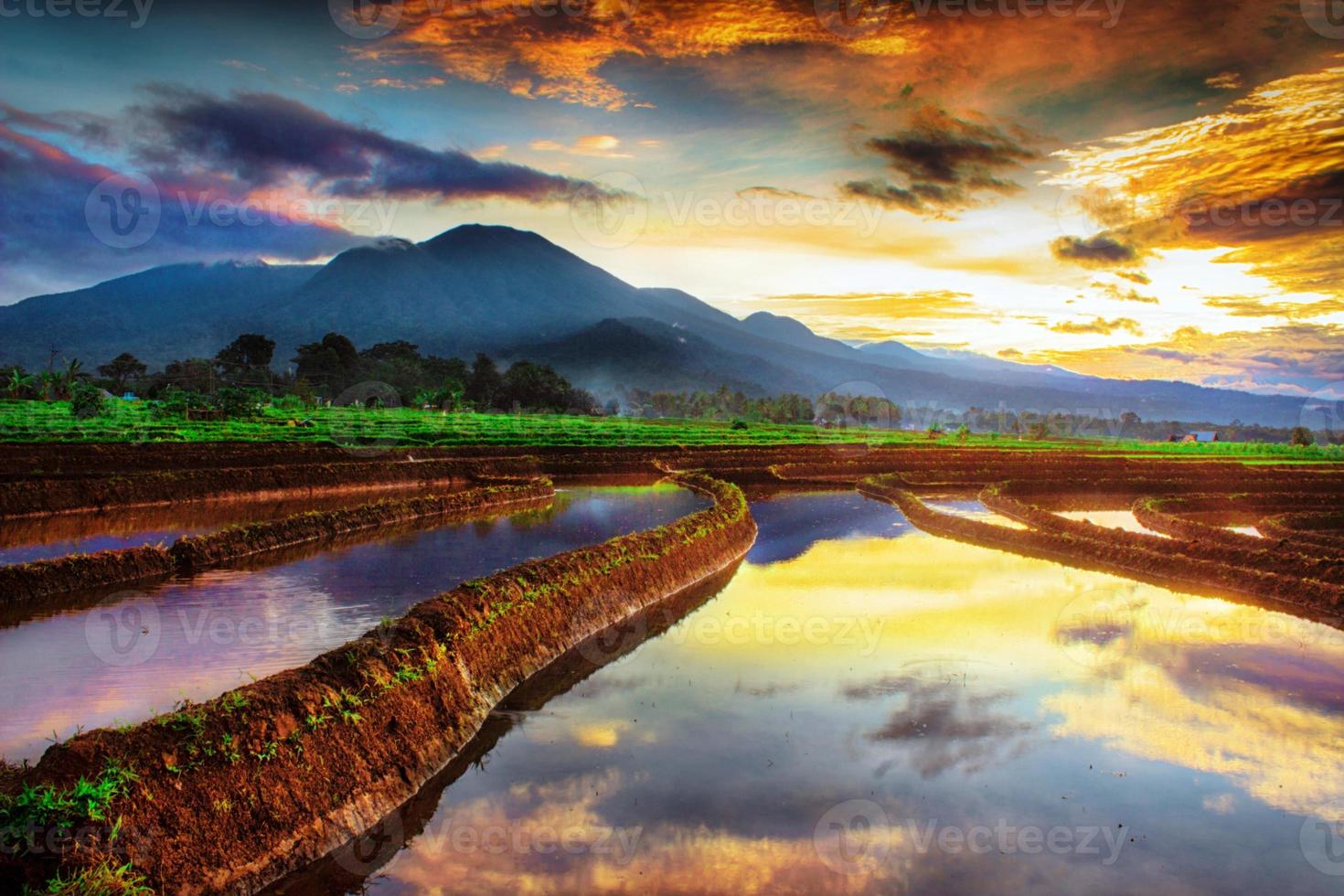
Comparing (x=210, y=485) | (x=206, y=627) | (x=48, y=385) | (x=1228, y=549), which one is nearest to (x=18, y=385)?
(x=48, y=385)

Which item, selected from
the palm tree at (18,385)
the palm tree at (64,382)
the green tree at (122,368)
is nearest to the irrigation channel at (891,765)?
the palm tree at (18,385)

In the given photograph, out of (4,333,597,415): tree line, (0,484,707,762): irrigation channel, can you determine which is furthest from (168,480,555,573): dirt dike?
(4,333,597,415): tree line

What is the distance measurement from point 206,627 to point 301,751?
18.8ft

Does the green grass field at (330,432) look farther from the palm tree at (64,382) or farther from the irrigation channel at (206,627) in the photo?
the irrigation channel at (206,627)

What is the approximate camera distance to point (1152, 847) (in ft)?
25.4

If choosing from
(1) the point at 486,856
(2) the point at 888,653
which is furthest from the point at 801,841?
(2) the point at 888,653

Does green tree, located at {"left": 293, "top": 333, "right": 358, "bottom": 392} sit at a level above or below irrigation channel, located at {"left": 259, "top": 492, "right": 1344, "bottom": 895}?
above

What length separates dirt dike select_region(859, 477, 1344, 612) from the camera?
18562mm

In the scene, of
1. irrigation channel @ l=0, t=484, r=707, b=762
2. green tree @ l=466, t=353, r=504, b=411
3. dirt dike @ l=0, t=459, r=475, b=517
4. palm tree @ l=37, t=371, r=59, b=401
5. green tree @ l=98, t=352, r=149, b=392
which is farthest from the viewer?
green tree @ l=466, t=353, r=504, b=411

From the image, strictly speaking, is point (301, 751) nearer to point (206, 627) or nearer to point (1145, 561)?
point (206, 627)

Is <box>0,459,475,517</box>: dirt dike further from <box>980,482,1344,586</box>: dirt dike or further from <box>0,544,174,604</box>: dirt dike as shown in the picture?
<box>980,482,1344,586</box>: dirt dike

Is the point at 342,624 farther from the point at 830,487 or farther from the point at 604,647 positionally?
the point at 830,487

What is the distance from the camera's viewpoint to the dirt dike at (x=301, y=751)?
608 cm

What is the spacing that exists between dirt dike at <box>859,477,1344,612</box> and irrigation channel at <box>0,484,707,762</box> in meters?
10.9
